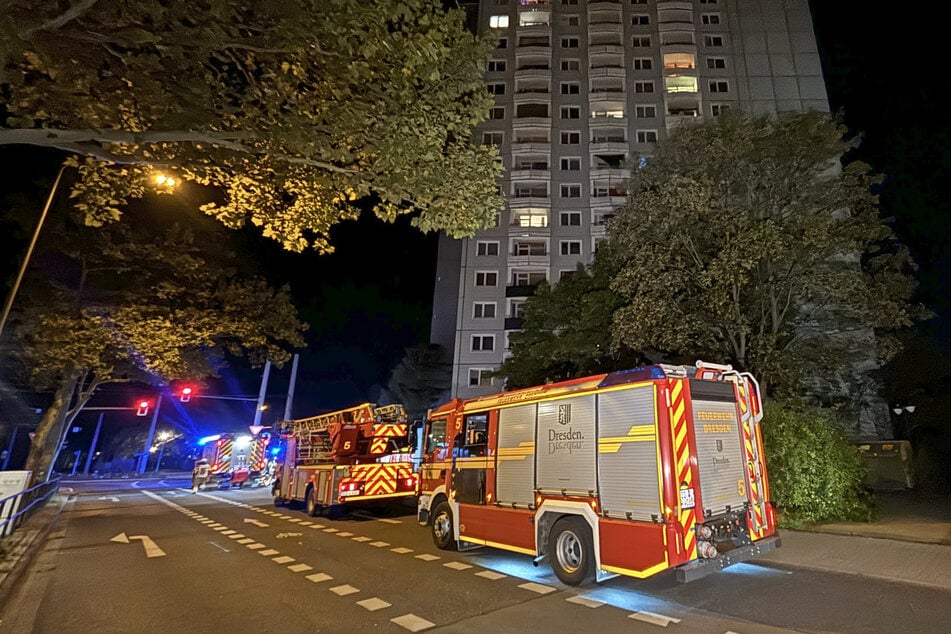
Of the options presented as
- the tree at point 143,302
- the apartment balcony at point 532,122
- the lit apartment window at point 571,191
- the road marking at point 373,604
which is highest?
the apartment balcony at point 532,122

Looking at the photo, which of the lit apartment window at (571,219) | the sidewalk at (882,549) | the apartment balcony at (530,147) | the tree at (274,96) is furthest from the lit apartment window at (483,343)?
the tree at (274,96)

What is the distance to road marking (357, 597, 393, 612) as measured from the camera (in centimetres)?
584

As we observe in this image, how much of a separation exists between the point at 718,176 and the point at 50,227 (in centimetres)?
1995

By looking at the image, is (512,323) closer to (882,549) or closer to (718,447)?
(882,549)

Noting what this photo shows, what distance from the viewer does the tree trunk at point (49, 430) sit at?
1745cm

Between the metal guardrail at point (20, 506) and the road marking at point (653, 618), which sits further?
the metal guardrail at point (20, 506)

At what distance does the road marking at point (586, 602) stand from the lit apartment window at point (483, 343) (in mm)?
32127

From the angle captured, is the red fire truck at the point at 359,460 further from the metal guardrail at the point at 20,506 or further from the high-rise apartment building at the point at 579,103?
the high-rise apartment building at the point at 579,103

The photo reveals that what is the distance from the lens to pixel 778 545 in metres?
6.50

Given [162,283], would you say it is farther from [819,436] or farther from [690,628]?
[819,436]

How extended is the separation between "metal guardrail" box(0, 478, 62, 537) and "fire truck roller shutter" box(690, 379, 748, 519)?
13.1 metres

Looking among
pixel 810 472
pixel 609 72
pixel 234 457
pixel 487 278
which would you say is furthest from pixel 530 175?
pixel 810 472

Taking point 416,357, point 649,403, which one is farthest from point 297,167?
point 416,357

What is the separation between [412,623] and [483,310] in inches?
1351
